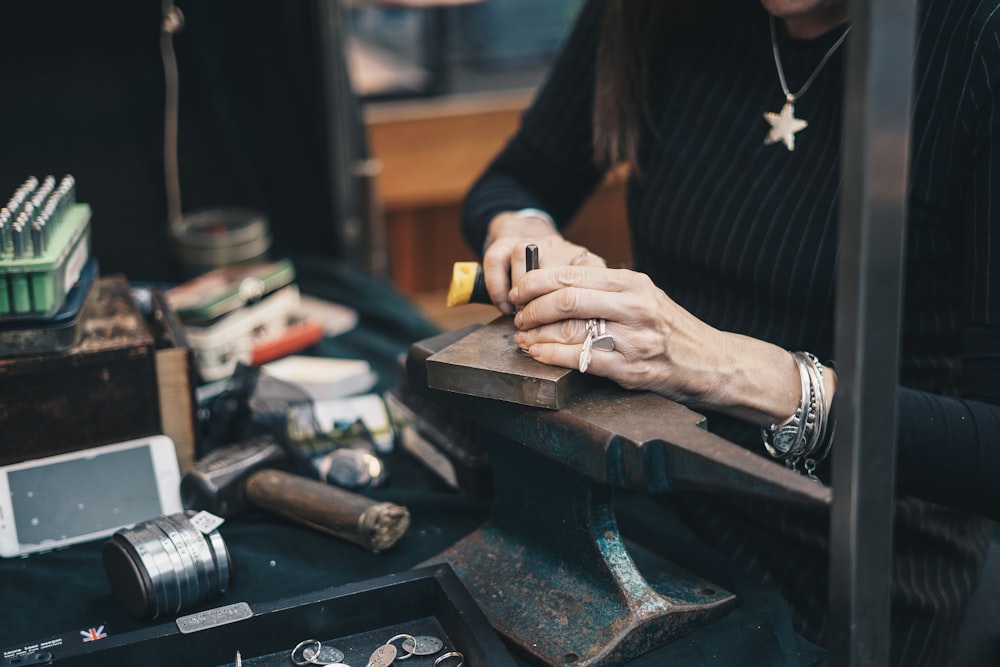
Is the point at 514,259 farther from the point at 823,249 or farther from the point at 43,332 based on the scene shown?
the point at 43,332

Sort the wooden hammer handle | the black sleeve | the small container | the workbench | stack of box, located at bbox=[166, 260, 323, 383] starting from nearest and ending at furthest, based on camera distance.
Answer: the workbench → the wooden hammer handle → the black sleeve → stack of box, located at bbox=[166, 260, 323, 383] → the small container

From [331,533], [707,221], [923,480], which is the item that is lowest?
[331,533]

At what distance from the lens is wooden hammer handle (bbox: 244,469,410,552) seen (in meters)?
1.06

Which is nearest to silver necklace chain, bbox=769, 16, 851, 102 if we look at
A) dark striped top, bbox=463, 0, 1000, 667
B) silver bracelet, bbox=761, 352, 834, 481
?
dark striped top, bbox=463, 0, 1000, 667

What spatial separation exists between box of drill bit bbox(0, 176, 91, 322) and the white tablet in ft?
0.57

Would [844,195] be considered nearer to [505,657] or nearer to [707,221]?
[505,657]

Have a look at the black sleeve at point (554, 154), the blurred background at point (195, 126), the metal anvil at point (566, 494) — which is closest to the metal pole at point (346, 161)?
the blurred background at point (195, 126)

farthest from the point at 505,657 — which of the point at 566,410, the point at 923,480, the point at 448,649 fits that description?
the point at 923,480

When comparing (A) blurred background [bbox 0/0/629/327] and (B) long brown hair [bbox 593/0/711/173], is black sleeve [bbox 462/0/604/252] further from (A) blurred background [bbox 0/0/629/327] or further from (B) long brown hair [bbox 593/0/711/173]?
(A) blurred background [bbox 0/0/629/327]

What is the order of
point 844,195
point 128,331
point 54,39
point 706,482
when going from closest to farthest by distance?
1. point 844,195
2. point 706,482
3. point 128,331
4. point 54,39

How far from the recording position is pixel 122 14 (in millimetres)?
2018

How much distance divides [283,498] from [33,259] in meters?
0.38

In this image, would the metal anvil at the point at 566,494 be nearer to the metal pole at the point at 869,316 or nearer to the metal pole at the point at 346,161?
the metal pole at the point at 869,316

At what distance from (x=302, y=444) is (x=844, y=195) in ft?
2.60
